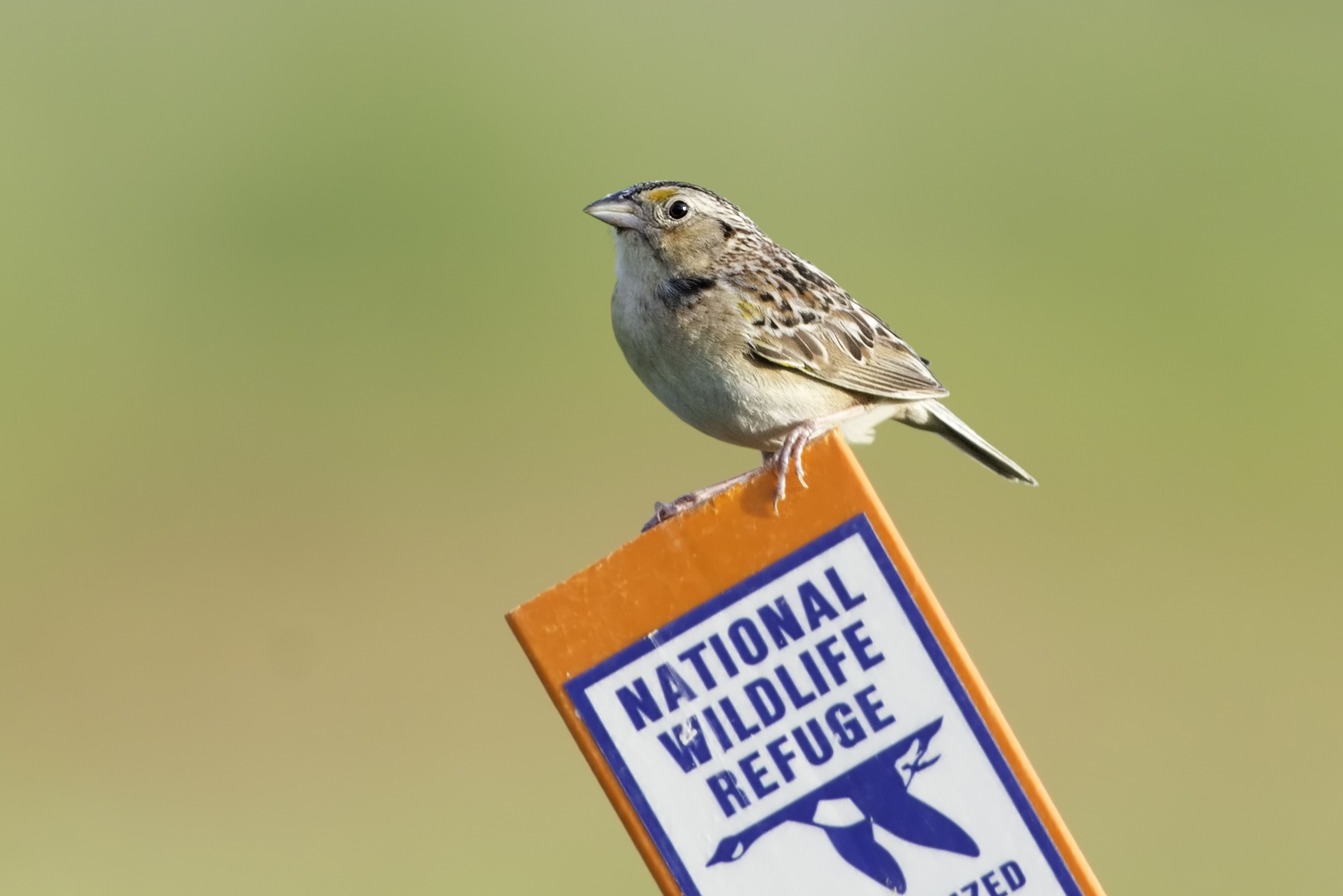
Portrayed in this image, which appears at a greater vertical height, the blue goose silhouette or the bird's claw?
the bird's claw

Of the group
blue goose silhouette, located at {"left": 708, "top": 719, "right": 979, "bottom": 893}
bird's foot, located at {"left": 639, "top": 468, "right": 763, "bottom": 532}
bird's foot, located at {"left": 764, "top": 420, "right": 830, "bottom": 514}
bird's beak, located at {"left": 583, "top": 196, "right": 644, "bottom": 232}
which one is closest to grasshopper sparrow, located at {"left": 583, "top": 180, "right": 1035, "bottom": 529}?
bird's beak, located at {"left": 583, "top": 196, "right": 644, "bottom": 232}

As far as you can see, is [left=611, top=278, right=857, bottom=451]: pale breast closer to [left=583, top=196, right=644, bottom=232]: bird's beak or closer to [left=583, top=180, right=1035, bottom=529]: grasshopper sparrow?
[left=583, top=180, right=1035, bottom=529]: grasshopper sparrow

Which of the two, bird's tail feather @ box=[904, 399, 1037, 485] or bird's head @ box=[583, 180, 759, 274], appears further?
bird's head @ box=[583, 180, 759, 274]

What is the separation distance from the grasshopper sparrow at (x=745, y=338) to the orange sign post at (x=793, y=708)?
1.33m

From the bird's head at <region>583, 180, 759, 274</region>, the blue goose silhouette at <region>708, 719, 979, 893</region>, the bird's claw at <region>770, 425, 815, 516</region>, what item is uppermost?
the bird's head at <region>583, 180, 759, 274</region>

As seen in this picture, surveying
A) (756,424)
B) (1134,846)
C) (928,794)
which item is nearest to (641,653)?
(928,794)

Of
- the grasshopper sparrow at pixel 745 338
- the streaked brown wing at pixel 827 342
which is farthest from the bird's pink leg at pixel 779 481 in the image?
the streaked brown wing at pixel 827 342

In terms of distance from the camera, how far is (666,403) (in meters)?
4.31

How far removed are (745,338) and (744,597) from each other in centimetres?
176

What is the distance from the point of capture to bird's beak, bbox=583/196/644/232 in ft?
15.5

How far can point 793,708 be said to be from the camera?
2623 mm

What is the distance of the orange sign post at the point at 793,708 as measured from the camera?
255 centimetres

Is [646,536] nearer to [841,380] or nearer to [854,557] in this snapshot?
[854,557]

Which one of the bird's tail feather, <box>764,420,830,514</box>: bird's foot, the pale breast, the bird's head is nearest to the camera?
<box>764,420,830,514</box>: bird's foot
